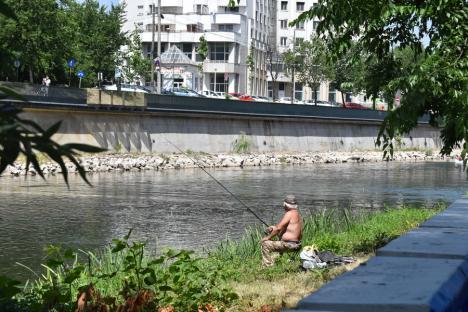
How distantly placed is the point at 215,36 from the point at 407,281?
10695 centimetres

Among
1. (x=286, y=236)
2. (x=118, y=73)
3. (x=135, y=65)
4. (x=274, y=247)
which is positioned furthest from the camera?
(x=135, y=65)

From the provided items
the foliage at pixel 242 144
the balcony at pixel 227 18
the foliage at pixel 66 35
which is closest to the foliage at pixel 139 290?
the foliage at pixel 66 35

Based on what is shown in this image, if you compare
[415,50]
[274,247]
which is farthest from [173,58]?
[415,50]

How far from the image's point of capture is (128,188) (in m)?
38.1

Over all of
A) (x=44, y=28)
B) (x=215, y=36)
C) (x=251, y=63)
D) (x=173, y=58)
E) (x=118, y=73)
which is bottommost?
(x=118, y=73)

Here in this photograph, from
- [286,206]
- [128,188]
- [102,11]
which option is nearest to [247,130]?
[102,11]

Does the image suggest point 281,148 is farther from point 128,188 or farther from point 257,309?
point 257,309

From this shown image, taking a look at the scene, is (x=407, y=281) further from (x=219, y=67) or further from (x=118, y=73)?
(x=219, y=67)

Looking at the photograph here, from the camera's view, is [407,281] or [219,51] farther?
[219,51]

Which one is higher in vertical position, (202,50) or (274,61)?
(274,61)

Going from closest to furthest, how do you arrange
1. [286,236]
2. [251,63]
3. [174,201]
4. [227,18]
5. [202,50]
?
1. [286,236]
2. [174,201]
3. [202,50]
4. [251,63]
5. [227,18]

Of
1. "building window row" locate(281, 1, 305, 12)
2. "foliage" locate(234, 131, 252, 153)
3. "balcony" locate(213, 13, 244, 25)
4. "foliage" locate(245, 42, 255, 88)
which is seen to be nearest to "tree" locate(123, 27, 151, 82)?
"foliage" locate(234, 131, 252, 153)

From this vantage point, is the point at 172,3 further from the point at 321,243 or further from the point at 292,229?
the point at 292,229

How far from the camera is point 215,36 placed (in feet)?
359
